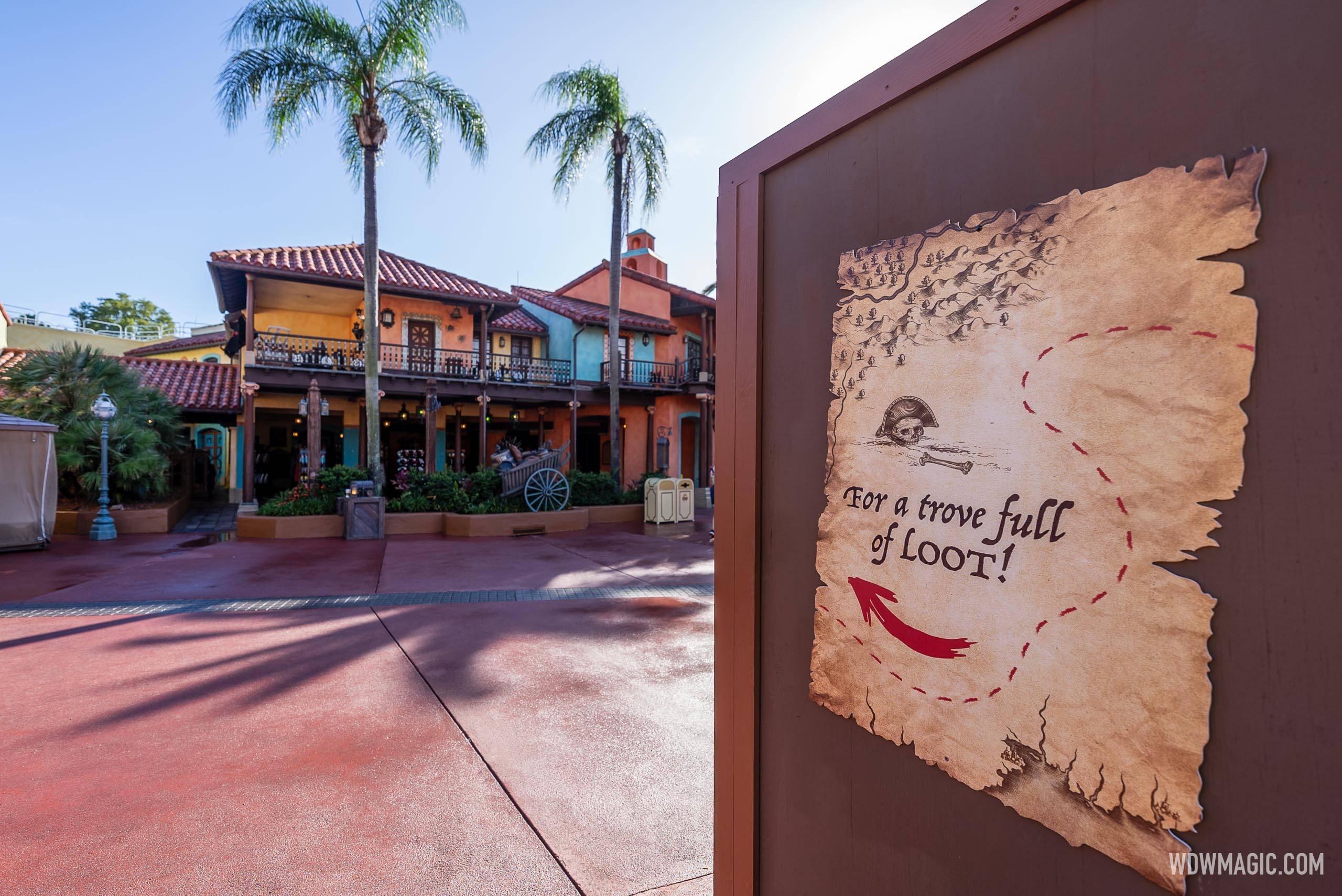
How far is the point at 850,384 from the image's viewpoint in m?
1.59

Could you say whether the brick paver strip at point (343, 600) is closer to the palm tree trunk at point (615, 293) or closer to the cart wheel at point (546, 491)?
the cart wheel at point (546, 491)

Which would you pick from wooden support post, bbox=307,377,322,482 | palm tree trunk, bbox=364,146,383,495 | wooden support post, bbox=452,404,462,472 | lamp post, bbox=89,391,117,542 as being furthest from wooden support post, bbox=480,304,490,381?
lamp post, bbox=89,391,117,542

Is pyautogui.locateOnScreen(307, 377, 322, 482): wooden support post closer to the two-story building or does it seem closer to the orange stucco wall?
the two-story building

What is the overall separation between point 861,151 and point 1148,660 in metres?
1.30

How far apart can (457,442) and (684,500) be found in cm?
1001

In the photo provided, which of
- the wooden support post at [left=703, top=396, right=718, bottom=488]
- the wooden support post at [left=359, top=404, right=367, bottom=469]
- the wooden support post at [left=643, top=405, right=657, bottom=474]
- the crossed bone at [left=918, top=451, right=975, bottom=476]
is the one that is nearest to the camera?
the crossed bone at [left=918, top=451, right=975, bottom=476]

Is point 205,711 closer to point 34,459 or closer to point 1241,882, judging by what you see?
point 1241,882

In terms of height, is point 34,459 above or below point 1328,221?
below

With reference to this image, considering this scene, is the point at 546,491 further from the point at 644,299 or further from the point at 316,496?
the point at 644,299

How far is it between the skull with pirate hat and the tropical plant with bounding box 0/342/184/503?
53.4ft

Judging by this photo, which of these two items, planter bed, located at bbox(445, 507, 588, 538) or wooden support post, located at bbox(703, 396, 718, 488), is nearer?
planter bed, located at bbox(445, 507, 588, 538)

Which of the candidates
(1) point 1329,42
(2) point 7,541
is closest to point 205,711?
(1) point 1329,42

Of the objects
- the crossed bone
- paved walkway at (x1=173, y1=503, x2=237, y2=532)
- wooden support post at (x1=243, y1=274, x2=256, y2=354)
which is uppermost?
wooden support post at (x1=243, y1=274, x2=256, y2=354)

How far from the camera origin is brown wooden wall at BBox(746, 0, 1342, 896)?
90 centimetres
